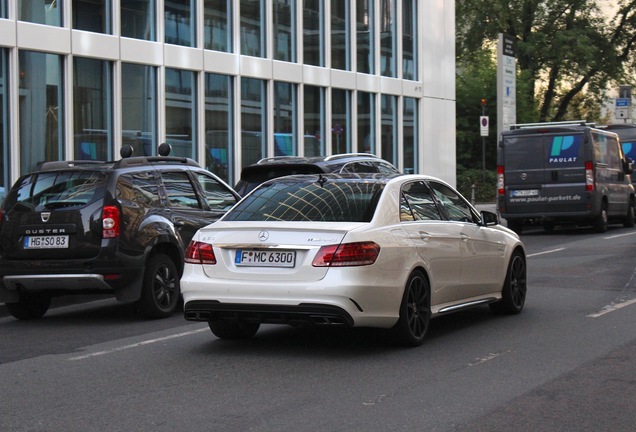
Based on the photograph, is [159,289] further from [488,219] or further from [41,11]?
[41,11]

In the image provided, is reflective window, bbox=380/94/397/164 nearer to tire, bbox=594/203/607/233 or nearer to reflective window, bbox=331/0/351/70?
reflective window, bbox=331/0/351/70

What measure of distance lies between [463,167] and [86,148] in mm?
28130

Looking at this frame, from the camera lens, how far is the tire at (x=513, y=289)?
11.3 meters

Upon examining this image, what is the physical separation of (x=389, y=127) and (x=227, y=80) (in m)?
9.04

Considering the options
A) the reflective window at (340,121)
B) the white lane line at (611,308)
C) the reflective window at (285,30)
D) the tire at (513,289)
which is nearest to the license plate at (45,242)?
the tire at (513,289)

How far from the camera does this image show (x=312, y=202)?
9.24 metres

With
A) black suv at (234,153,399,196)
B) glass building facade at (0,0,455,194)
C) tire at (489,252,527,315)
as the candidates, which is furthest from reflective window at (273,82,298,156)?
tire at (489,252,527,315)

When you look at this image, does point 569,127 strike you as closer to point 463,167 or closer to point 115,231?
point 115,231

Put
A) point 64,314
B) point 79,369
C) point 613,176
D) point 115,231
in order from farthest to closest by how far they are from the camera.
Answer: point 613,176 < point 64,314 < point 115,231 < point 79,369

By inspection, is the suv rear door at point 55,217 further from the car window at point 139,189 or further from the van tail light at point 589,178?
the van tail light at point 589,178

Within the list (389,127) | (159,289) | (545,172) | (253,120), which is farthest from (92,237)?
(389,127)

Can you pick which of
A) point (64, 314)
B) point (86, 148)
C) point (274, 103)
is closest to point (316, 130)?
point (274, 103)

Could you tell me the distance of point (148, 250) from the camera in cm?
1145

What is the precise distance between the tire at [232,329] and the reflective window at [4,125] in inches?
565
